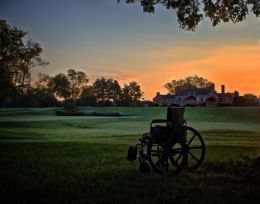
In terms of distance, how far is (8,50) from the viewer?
1471 inches

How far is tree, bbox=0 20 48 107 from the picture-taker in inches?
1379

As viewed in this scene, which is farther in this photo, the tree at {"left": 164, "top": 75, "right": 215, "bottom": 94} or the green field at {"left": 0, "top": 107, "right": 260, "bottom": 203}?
the tree at {"left": 164, "top": 75, "right": 215, "bottom": 94}

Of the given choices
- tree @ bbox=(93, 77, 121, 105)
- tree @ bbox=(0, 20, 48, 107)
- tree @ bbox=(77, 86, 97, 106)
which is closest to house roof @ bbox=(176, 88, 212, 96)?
tree @ bbox=(93, 77, 121, 105)

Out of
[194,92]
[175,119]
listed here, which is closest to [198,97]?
[194,92]

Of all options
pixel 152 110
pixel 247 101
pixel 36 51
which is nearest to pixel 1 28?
pixel 36 51

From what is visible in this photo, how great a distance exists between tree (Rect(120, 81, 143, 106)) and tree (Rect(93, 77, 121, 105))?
7.53ft

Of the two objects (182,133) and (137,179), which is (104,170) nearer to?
(137,179)

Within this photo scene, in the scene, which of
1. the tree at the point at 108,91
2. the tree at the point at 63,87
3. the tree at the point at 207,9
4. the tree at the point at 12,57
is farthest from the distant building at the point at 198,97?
the tree at the point at 207,9

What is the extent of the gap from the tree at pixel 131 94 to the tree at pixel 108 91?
2.29 metres

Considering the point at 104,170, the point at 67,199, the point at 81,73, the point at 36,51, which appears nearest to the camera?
the point at 67,199

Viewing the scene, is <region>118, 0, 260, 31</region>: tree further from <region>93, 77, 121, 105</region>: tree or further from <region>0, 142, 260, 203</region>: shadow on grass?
<region>93, 77, 121, 105</region>: tree

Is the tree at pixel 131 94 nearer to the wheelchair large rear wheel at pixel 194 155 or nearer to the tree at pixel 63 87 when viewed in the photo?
the tree at pixel 63 87

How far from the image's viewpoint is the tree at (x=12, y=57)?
3503cm

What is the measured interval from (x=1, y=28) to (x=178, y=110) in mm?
30192
